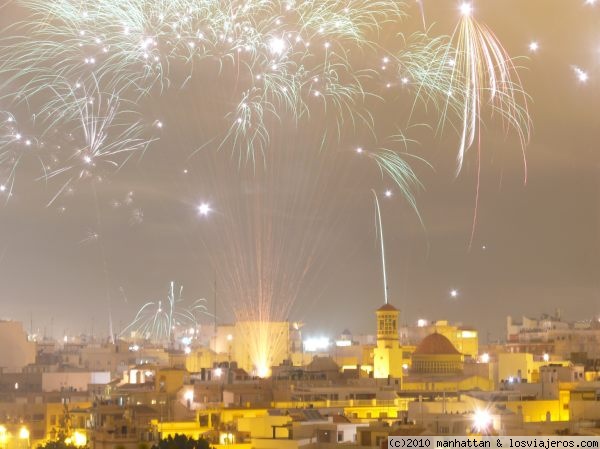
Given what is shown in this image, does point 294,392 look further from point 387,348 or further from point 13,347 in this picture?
point 13,347

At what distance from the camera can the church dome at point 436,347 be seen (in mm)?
74750

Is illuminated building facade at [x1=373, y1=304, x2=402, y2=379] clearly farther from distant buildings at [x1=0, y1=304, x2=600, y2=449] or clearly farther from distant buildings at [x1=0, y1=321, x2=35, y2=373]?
distant buildings at [x1=0, y1=321, x2=35, y2=373]

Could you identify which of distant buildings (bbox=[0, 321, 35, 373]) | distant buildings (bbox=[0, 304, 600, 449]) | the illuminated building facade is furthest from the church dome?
distant buildings (bbox=[0, 321, 35, 373])

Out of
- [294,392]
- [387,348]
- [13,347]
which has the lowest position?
[294,392]

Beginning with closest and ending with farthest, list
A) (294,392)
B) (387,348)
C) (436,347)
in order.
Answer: (294,392)
(387,348)
(436,347)

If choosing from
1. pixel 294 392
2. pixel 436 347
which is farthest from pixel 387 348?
pixel 294 392

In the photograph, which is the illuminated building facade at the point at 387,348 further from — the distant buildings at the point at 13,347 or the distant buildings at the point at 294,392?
the distant buildings at the point at 13,347

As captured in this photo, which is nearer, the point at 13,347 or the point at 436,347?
the point at 436,347

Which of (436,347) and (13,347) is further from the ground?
(13,347)

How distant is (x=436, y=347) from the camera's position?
7531cm

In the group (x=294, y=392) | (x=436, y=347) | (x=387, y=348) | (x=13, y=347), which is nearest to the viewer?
(x=294, y=392)

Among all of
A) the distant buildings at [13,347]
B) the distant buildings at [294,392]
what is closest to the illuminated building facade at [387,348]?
the distant buildings at [294,392]

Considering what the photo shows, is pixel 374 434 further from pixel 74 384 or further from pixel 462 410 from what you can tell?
pixel 74 384

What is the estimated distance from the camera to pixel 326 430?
41562 mm
